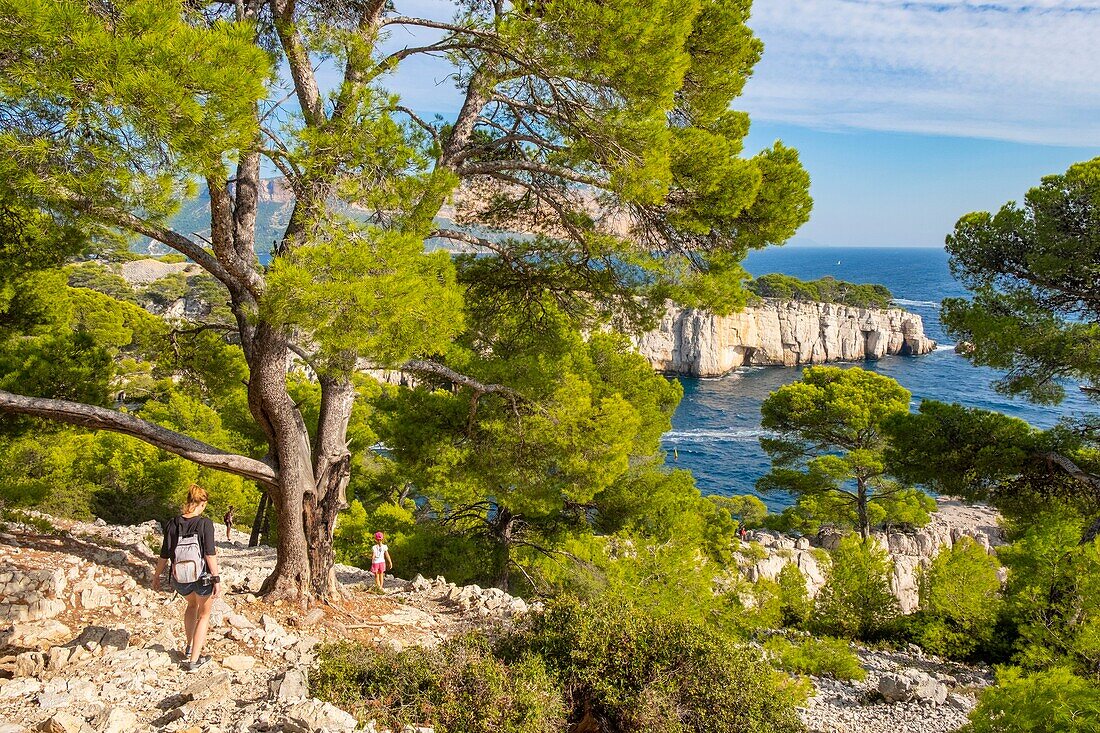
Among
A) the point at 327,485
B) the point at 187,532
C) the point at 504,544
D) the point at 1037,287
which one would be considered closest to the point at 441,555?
the point at 504,544

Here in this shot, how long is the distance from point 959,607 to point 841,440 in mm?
10617

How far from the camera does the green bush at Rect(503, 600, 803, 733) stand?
3.89 meters

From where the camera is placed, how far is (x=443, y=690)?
3904 mm

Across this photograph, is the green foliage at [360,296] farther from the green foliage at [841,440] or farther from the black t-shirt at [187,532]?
the green foliage at [841,440]

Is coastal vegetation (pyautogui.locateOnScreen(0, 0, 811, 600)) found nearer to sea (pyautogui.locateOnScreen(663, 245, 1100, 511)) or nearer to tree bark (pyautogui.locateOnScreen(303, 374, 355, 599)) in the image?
tree bark (pyautogui.locateOnScreen(303, 374, 355, 599))

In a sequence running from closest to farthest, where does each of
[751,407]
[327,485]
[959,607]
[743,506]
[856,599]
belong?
1. [327,485]
2. [959,607]
3. [856,599]
4. [743,506]
5. [751,407]

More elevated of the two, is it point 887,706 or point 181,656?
point 181,656

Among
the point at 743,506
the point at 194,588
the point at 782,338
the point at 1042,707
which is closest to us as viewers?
the point at 1042,707

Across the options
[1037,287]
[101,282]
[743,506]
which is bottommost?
[743,506]

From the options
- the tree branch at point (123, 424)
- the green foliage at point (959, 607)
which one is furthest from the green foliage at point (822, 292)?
the tree branch at point (123, 424)

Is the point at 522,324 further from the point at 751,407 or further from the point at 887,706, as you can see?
the point at 751,407

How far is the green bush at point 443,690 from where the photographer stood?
3701mm

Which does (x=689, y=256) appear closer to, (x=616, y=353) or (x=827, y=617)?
(x=616, y=353)

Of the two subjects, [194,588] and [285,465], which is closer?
[194,588]
